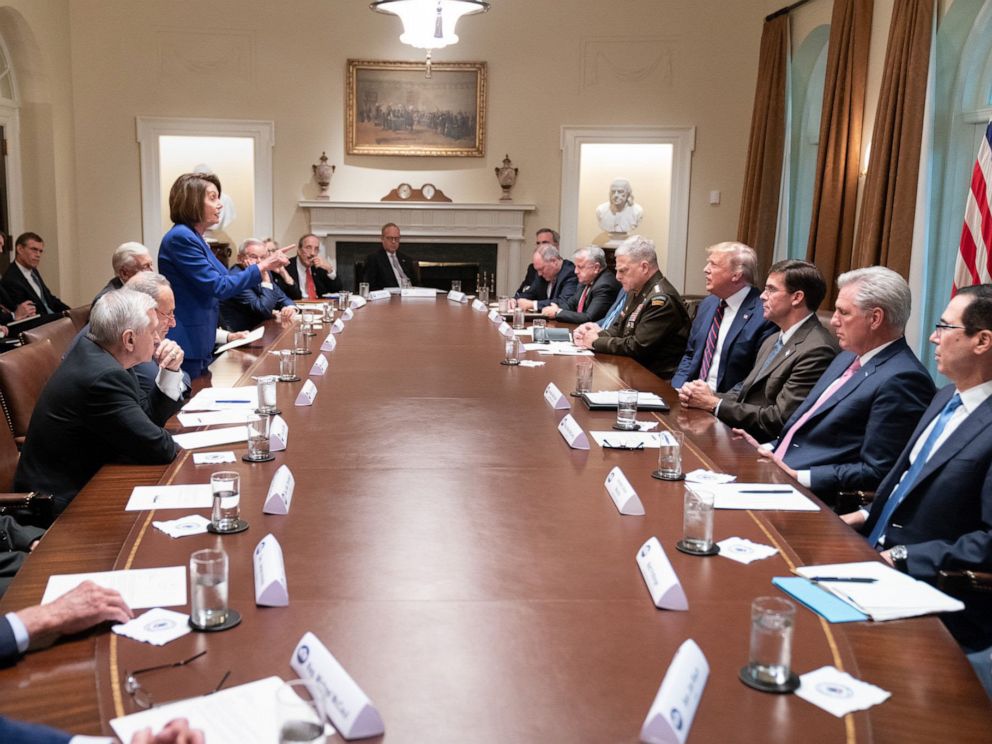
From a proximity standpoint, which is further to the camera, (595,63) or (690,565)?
(595,63)

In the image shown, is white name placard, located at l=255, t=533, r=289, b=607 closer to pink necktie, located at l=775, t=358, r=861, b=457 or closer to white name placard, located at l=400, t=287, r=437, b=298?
pink necktie, located at l=775, t=358, r=861, b=457

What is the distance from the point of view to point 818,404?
135 inches

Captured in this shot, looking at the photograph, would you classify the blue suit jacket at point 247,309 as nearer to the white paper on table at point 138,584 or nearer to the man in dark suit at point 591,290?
the man in dark suit at point 591,290

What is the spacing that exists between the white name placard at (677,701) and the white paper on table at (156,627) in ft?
2.66

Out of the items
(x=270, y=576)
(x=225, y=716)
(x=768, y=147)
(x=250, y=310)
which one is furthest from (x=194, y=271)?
(x=768, y=147)

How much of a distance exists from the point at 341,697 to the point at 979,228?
17.4 feet

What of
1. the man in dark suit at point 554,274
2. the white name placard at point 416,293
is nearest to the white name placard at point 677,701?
the man in dark suit at point 554,274

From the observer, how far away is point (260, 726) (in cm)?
138

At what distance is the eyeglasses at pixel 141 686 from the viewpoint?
4.75 feet

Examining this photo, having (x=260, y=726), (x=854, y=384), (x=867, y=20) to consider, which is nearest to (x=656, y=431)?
(x=854, y=384)

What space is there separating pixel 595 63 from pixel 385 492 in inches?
350

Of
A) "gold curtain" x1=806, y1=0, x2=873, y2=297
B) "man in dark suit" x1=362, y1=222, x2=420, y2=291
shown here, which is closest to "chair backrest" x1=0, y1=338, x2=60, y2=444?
"gold curtain" x1=806, y1=0, x2=873, y2=297

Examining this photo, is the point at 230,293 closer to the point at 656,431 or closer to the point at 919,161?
the point at 656,431

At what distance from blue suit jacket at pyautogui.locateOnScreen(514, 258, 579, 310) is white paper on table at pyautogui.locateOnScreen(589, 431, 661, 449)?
4.83 m
